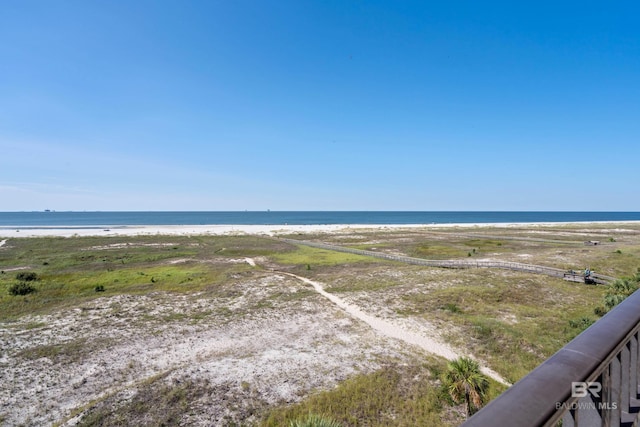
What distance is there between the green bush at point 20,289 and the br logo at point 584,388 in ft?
167

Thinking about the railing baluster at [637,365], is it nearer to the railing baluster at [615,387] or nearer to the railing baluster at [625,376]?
the railing baluster at [625,376]

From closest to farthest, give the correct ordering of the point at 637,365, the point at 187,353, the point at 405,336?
the point at 637,365 < the point at 187,353 < the point at 405,336

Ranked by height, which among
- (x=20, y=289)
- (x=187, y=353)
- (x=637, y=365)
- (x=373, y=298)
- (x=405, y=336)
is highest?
(x=637, y=365)

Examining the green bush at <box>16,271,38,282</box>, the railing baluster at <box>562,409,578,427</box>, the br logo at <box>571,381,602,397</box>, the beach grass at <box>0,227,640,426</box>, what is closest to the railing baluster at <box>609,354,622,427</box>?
the br logo at <box>571,381,602,397</box>

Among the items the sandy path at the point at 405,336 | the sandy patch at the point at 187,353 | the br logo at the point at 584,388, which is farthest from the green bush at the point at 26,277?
the br logo at the point at 584,388

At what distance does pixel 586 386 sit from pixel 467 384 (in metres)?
17.1

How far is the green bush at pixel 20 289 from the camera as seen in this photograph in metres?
36.5

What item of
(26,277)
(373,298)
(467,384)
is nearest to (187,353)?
(467,384)

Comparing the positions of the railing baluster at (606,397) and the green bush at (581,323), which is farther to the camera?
the green bush at (581,323)

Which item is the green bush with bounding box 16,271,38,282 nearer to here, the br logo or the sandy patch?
the sandy patch

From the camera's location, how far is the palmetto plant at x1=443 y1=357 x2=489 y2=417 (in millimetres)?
16016

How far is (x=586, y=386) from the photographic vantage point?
7.91 ft

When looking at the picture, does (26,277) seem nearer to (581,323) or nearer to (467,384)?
(467,384)

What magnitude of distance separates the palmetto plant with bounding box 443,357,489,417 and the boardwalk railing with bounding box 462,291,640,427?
15376 millimetres
